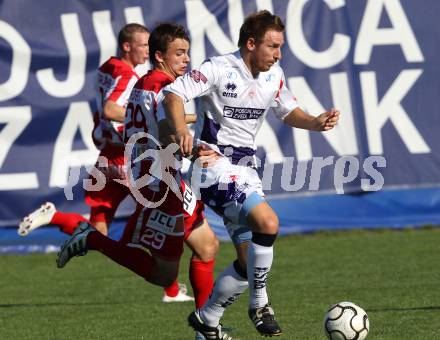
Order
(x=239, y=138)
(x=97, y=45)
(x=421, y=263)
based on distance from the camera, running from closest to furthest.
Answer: (x=239, y=138)
(x=421, y=263)
(x=97, y=45)

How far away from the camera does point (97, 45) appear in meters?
12.8

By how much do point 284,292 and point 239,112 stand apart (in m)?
2.93

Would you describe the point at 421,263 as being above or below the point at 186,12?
below

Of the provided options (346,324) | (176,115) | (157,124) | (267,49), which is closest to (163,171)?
(157,124)

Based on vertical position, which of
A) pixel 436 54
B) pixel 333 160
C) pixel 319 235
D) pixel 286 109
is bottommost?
pixel 319 235

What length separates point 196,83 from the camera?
6543 mm

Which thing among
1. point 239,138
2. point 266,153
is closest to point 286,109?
point 239,138

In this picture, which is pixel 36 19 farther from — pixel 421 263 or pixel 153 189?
pixel 153 189

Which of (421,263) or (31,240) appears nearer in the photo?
(421,263)

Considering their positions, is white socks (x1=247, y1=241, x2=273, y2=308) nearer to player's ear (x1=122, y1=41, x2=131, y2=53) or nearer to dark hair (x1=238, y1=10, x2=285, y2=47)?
dark hair (x1=238, y1=10, x2=285, y2=47)

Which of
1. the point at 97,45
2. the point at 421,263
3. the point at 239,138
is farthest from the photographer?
the point at 97,45

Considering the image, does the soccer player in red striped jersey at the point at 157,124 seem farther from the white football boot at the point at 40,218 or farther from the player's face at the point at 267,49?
the white football boot at the point at 40,218

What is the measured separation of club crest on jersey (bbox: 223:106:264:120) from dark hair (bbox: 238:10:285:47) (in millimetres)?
420

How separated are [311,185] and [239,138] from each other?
648 cm
